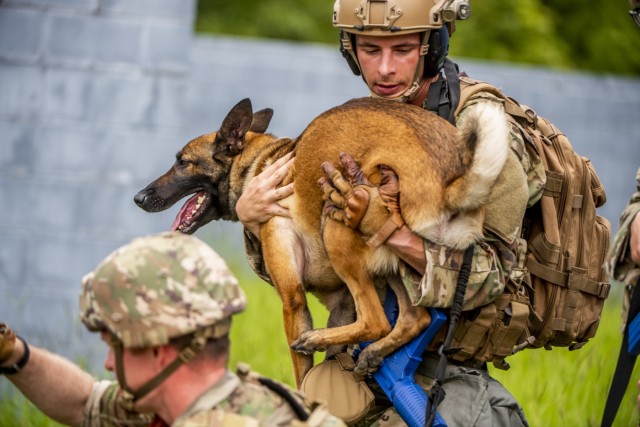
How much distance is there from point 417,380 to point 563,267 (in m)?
0.73

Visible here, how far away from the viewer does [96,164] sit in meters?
7.58

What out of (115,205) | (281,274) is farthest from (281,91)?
(281,274)

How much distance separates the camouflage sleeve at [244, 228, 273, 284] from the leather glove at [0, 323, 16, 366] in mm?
1524

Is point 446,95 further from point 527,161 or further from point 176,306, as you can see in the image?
point 176,306

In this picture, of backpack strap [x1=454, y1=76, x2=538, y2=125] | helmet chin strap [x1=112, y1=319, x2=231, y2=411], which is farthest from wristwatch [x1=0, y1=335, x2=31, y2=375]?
backpack strap [x1=454, y1=76, x2=538, y2=125]

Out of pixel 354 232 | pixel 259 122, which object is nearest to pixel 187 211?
pixel 259 122

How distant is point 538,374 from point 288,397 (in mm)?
3869

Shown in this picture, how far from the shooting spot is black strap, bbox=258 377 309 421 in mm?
3262

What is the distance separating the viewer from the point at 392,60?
4.33 m

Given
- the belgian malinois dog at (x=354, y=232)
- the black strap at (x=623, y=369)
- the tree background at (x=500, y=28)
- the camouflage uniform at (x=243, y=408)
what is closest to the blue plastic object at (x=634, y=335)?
the black strap at (x=623, y=369)

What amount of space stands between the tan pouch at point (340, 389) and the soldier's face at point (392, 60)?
112 centimetres

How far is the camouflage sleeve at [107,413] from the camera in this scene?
361 centimetres

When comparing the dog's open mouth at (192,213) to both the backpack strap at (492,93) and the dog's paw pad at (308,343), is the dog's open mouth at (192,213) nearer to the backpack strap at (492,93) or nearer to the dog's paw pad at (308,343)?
the dog's paw pad at (308,343)

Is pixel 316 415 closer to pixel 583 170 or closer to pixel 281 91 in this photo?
pixel 583 170
